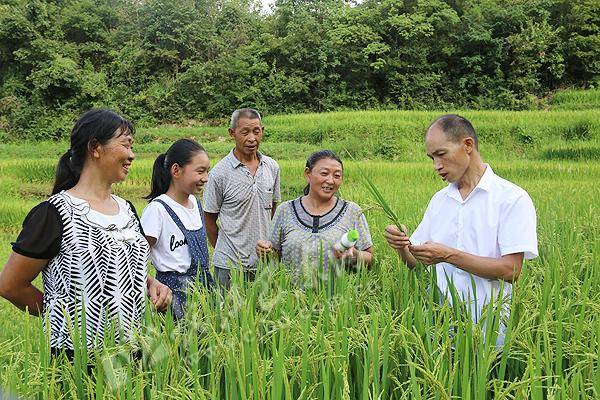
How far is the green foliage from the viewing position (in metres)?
17.8

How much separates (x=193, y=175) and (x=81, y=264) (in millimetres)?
906

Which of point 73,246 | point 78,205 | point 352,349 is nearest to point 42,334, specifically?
point 73,246

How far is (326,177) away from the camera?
9.37 ft

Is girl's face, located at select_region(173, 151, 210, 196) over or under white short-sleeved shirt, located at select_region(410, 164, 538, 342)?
over

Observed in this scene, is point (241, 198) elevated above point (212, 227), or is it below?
above

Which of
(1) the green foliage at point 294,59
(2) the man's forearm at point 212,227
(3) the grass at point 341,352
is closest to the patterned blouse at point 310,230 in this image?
(3) the grass at point 341,352

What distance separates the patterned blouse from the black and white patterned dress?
36.7 inches

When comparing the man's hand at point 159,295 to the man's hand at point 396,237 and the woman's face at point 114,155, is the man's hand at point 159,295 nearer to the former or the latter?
the woman's face at point 114,155

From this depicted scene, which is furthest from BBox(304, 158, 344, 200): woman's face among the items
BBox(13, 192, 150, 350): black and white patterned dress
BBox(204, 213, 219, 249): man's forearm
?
BBox(13, 192, 150, 350): black and white patterned dress

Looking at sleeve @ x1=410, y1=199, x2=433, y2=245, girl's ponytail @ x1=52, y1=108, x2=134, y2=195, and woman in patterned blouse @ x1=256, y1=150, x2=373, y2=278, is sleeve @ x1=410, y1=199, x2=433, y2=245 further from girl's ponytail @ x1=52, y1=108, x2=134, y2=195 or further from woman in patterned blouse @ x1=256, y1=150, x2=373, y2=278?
girl's ponytail @ x1=52, y1=108, x2=134, y2=195

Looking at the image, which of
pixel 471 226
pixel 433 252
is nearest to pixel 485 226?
pixel 471 226

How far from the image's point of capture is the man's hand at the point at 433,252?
6.66 ft

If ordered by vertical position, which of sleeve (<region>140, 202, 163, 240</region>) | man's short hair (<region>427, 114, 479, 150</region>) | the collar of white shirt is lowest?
Result: sleeve (<region>140, 202, 163, 240</region>)

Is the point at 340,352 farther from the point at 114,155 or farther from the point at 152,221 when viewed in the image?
the point at 152,221
